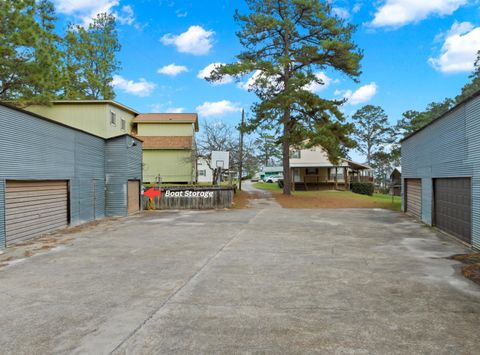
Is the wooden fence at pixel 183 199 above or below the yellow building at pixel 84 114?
below

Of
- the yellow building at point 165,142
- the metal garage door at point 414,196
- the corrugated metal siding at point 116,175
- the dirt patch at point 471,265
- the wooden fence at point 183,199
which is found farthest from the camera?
the yellow building at point 165,142

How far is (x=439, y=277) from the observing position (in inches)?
243

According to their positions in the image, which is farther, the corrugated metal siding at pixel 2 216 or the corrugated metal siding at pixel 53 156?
the corrugated metal siding at pixel 53 156

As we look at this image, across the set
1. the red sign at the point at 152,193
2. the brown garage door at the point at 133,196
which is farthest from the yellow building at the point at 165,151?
the brown garage door at the point at 133,196

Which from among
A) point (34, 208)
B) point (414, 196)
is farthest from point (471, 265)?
point (34, 208)

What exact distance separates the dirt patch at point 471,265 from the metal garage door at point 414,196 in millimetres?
7491

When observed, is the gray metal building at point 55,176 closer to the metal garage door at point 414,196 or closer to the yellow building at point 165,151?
the yellow building at point 165,151

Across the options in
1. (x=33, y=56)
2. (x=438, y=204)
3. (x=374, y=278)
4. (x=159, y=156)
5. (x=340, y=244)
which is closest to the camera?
(x=374, y=278)

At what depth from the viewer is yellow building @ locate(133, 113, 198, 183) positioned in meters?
29.8

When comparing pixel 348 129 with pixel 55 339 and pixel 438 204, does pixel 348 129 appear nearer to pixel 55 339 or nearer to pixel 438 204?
pixel 438 204

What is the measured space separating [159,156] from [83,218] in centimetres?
1591

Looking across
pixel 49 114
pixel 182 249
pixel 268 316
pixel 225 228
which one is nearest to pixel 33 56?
pixel 49 114

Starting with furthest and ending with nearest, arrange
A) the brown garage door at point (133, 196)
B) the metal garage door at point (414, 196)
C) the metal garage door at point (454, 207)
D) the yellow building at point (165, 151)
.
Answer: the yellow building at point (165, 151), the brown garage door at point (133, 196), the metal garage door at point (414, 196), the metal garage door at point (454, 207)

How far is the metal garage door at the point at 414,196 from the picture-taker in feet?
49.9
